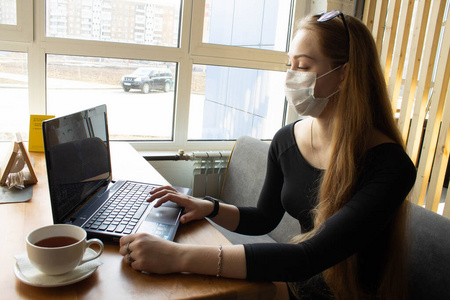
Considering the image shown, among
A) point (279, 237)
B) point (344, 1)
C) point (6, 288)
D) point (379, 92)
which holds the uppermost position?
point (344, 1)

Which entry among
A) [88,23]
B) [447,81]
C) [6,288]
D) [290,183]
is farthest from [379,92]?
[88,23]

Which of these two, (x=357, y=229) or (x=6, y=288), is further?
(x=357, y=229)

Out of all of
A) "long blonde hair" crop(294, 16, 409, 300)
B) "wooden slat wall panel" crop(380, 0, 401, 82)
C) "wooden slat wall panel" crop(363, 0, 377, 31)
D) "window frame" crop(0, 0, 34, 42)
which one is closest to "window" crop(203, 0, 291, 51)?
"wooden slat wall panel" crop(363, 0, 377, 31)

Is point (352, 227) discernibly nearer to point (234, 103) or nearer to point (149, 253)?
point (149, 253)

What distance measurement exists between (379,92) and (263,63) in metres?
1.60

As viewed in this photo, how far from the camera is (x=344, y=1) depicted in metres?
2.54

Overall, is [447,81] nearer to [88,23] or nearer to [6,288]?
[88,23]

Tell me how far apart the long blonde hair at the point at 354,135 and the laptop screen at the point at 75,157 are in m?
0.64

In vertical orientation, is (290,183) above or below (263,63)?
below

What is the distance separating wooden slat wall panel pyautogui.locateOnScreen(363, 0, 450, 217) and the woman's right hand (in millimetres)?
1288

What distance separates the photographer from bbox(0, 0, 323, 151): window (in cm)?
207

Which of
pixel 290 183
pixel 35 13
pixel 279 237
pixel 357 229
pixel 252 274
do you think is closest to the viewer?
pixel 252 274

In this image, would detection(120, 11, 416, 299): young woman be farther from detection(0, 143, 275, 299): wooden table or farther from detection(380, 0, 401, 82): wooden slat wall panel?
detection(380, 0, 401, 82): wooden slat wall panel

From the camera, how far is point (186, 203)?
1105mm
